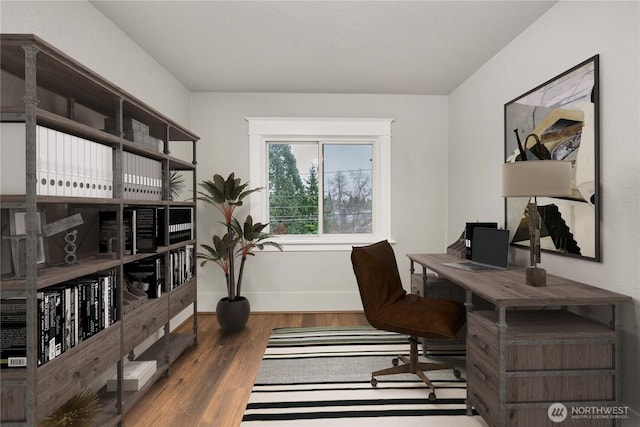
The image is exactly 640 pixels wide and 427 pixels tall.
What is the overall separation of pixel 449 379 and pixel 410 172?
247 centimetres

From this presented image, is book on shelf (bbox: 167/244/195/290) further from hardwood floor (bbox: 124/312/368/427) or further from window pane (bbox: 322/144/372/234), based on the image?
window pane (bbox: 322/144/372/234)

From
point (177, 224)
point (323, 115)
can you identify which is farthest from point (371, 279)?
point (323, 115)

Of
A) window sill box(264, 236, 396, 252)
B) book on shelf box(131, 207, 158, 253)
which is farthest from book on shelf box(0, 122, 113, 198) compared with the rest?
window sill box(264, 236, 396, 252)

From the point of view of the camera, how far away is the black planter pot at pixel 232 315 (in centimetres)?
347

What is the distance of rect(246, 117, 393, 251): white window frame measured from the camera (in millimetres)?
4148

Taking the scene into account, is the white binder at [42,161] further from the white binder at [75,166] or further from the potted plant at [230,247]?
the potted plant at [230,247]

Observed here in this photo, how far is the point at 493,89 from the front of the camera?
3.16 meters

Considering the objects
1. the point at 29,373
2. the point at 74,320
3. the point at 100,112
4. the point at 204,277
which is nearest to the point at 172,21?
the point at 100,112

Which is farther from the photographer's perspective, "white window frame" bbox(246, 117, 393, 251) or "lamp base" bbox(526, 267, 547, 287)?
"white window frame" bbox(246, 117, 393, 251)

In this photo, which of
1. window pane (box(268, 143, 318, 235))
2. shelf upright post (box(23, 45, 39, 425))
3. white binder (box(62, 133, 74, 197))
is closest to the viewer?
shelf upright post (box(23, 45, 39, 425))

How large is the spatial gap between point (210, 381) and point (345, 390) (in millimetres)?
1007

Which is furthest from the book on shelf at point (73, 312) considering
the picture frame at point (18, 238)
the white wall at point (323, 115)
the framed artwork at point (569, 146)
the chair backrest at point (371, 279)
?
the framed artwork at point (569, 146)

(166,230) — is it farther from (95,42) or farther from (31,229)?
(95,42)

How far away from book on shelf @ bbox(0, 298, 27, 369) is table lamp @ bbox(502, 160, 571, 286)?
2510 millimetres
